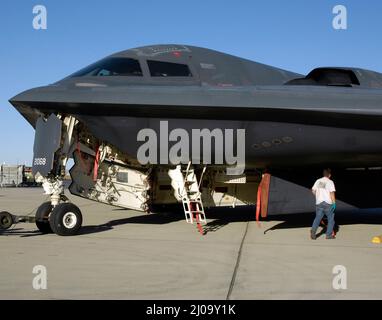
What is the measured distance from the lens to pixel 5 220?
28.8 feet

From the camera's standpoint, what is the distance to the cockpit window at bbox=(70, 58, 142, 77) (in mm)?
8898

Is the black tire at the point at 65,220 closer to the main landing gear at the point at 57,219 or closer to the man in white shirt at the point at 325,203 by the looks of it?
the main landing gear at the point at 57,219

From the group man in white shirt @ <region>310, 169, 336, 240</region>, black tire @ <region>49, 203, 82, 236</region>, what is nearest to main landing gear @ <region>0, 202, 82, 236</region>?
black tire @ <region>49, 203, 82, 236</region>

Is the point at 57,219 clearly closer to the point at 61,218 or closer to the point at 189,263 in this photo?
the point at 61,218

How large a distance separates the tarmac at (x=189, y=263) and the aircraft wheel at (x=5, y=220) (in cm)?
18

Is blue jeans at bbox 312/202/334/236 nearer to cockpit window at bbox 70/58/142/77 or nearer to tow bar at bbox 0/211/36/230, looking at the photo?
cockpit window at bbox 70/58/142/77

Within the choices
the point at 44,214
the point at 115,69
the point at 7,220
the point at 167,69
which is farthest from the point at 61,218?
the point at 167,69

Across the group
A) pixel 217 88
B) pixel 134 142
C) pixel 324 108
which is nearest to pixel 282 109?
pixel 324 108

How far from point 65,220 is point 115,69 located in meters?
3.15

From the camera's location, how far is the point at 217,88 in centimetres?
863

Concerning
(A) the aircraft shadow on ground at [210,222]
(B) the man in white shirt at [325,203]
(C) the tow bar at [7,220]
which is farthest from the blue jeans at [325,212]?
(C) the tow bar at [7,220]

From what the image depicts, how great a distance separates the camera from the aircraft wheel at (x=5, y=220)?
874 centimetres

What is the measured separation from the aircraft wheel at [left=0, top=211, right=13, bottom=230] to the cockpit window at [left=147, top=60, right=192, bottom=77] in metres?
4.02

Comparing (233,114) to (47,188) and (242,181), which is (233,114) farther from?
(47,188)
